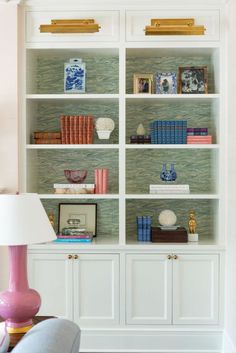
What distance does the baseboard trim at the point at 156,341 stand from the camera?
12.0 feet

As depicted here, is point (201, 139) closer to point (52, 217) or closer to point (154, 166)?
point (154, 166)

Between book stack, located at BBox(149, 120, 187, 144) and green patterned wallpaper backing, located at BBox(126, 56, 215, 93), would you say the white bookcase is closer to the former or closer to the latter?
book stack, located at BBox(149, 120, 187, 144)

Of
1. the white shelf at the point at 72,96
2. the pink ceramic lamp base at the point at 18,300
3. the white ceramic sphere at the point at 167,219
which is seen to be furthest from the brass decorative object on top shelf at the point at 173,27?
the pink ceramic lamp base at the point at 18,300

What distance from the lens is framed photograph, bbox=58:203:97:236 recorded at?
13.2 feet

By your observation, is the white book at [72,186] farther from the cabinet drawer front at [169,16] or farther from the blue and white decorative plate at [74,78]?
the cabinet drawer front at [169,16]

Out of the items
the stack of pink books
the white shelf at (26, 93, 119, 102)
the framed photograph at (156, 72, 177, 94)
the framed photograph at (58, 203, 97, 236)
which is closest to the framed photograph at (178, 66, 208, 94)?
the framed photograph at (156, 72, 177, 94)

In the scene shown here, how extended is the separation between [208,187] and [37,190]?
135cm

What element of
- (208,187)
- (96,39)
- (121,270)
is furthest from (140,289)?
(96,39)

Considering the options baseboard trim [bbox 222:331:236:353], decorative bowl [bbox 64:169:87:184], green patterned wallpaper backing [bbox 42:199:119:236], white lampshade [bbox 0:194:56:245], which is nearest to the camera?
white lampshade [bbox 0:194:56:245]

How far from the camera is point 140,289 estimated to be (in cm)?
368

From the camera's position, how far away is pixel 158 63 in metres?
4.05

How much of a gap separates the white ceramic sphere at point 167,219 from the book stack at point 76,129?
77 cm

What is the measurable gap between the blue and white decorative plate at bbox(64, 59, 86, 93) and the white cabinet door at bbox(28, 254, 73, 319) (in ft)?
3.96

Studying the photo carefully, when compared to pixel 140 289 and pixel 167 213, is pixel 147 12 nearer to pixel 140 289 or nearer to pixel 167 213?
pixel 167 213
